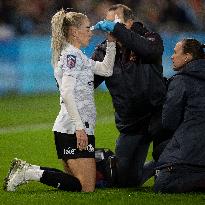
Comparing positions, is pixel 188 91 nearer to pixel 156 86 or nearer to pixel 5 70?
pixel 156 86

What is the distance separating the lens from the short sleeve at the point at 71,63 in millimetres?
6469

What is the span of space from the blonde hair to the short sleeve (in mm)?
85

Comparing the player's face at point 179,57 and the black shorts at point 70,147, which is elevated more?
the player's face at point 179,57

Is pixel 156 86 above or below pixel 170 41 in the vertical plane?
below

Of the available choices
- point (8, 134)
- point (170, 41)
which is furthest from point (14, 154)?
point (170, 41)

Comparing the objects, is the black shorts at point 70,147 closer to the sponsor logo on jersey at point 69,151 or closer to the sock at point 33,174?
the sponsor logo on jersey at point 69,151

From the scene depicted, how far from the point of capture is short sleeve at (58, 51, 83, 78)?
6469 millimetres

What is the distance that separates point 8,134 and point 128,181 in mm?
5071

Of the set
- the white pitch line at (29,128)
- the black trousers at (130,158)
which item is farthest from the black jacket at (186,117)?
the white pitch line at (29,128)

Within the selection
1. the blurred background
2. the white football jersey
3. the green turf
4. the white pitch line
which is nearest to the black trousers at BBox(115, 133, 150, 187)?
the green turf

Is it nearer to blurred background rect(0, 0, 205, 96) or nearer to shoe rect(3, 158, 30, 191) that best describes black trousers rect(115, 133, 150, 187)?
shoe rect(3, 158, 30, 191)

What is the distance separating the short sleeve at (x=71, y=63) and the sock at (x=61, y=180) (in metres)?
0.78

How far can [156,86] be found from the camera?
23.2ft

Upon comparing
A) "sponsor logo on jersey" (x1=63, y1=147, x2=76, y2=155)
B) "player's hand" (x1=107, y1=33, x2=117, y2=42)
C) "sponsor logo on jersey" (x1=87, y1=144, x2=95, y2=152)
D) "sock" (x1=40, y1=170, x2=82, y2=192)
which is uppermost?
"player's hand" (x1=107, y1=33, x2=117, y2=42)
